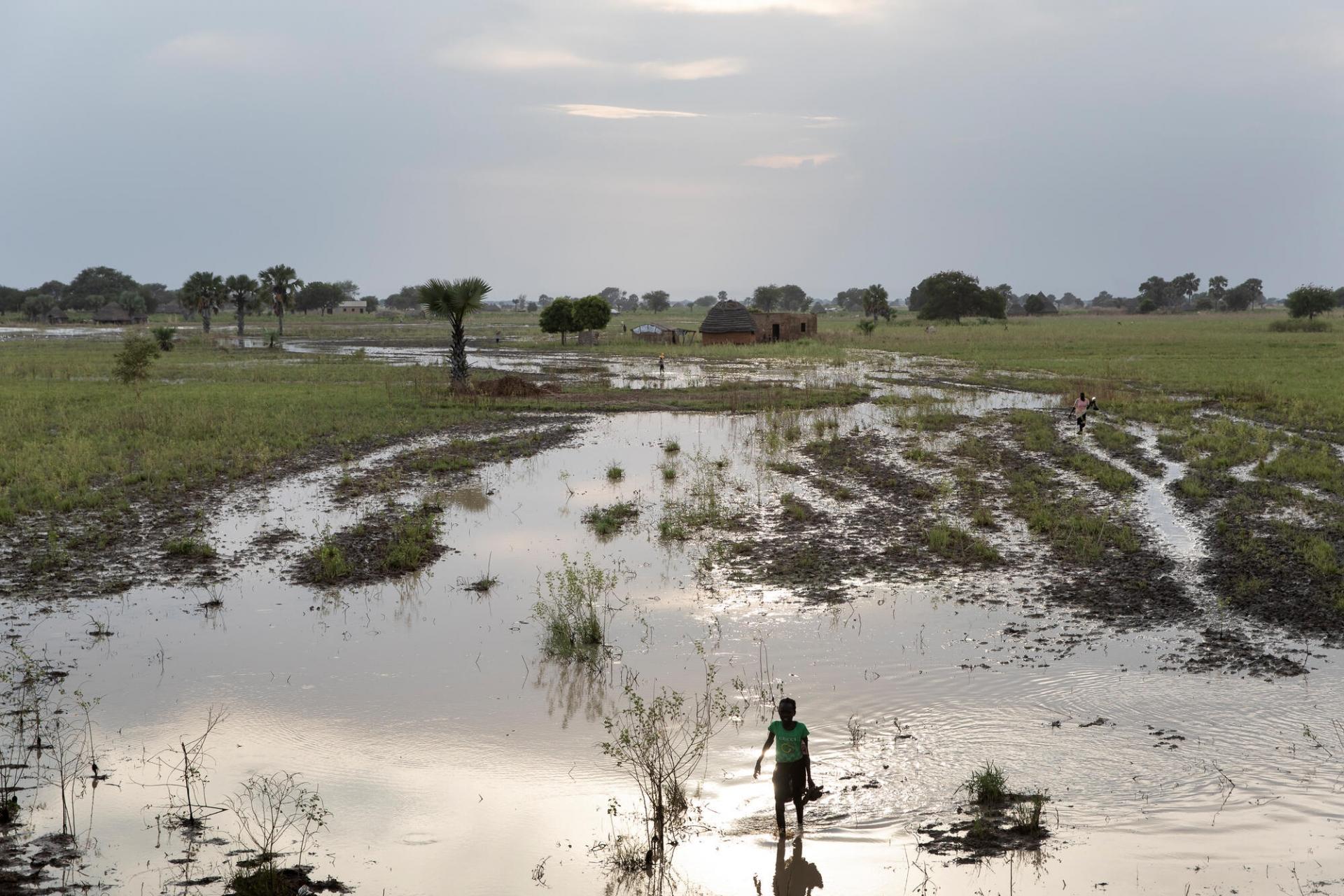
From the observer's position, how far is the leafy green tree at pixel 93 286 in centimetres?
14462

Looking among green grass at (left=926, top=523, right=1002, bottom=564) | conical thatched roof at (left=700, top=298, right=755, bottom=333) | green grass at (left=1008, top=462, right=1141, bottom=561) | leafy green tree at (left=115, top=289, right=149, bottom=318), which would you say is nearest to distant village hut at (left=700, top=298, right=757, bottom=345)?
conical thatched roof at (left=700, top=298, right=755, bottom=333)

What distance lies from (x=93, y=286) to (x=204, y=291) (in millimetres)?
78744

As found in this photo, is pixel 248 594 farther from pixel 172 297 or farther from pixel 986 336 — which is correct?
pixel 172 297

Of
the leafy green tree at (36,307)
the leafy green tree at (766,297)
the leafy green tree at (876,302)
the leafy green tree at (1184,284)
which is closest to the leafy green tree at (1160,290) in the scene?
the leafy green tree at (1184,284)

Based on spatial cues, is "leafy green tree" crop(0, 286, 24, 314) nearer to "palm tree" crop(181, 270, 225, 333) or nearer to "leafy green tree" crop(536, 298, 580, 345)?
"palm tree" crop(181, 270, 225, 333)

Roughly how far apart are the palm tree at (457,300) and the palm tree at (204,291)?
57775 mm

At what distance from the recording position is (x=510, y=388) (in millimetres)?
36875

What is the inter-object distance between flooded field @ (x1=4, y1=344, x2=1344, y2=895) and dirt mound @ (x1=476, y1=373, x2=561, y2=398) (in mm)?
16943

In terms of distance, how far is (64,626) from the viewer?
40.5 ft

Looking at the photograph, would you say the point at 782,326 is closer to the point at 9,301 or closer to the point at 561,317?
the point at 561,317

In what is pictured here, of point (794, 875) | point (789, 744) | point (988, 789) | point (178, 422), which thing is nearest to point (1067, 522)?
point (988, 789)

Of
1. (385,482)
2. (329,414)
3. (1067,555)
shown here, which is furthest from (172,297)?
(1067,555)

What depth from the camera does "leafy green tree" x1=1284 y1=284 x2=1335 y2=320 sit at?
86.1 meters

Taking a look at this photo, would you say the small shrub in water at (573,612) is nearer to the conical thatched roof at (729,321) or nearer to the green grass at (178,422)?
the green grass at (178,422)
